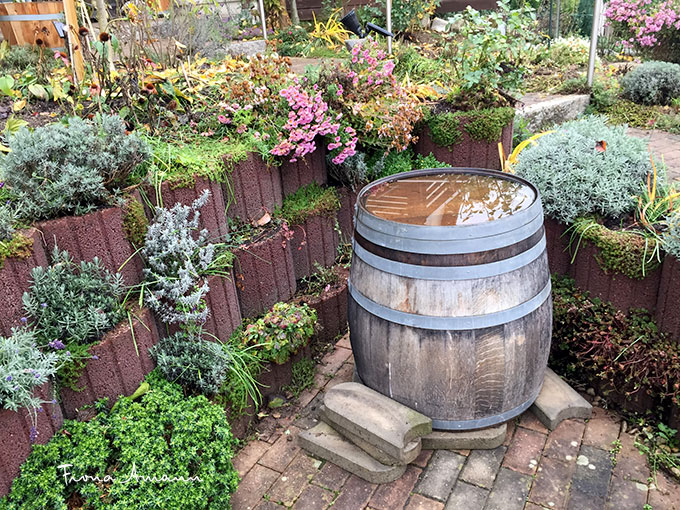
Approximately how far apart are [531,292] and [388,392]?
0.77 meters

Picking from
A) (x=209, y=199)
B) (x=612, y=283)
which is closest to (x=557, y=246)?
(x=612, y=283)

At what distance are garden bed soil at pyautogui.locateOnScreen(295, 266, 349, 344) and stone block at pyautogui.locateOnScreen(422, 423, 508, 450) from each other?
940mm

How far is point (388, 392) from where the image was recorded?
2.54 m

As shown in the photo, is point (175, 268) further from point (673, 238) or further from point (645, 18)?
point (645, 18)

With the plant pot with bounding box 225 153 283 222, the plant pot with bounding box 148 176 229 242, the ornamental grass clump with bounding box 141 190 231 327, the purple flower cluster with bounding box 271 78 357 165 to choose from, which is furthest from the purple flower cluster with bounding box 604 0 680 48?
the ornamental grass clump with bounding box 141 190 231 327

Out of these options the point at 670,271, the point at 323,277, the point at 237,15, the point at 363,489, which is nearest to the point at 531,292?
the point at 670,271

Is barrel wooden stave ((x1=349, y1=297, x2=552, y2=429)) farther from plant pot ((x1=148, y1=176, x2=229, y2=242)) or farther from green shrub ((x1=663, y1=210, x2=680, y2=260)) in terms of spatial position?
plant pot ((x1=148, y1=176, x2=229, y2=242))

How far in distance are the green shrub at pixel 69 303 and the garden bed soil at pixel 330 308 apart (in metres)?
1.19

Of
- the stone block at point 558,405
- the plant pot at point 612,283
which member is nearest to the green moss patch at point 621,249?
the plant pot at point 612,283

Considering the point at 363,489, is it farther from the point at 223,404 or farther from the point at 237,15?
the point at 237,15

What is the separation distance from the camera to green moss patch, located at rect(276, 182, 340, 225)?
327 cm

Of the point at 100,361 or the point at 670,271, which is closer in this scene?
the point at 100,361

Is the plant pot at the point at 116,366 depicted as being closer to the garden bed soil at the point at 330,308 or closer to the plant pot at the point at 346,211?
the garden bed soil at the point at 330,308

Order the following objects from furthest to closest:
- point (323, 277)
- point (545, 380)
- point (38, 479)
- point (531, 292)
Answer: point (323, 277) → point (545, 380) → point (531, 292) → point (38, 479)
